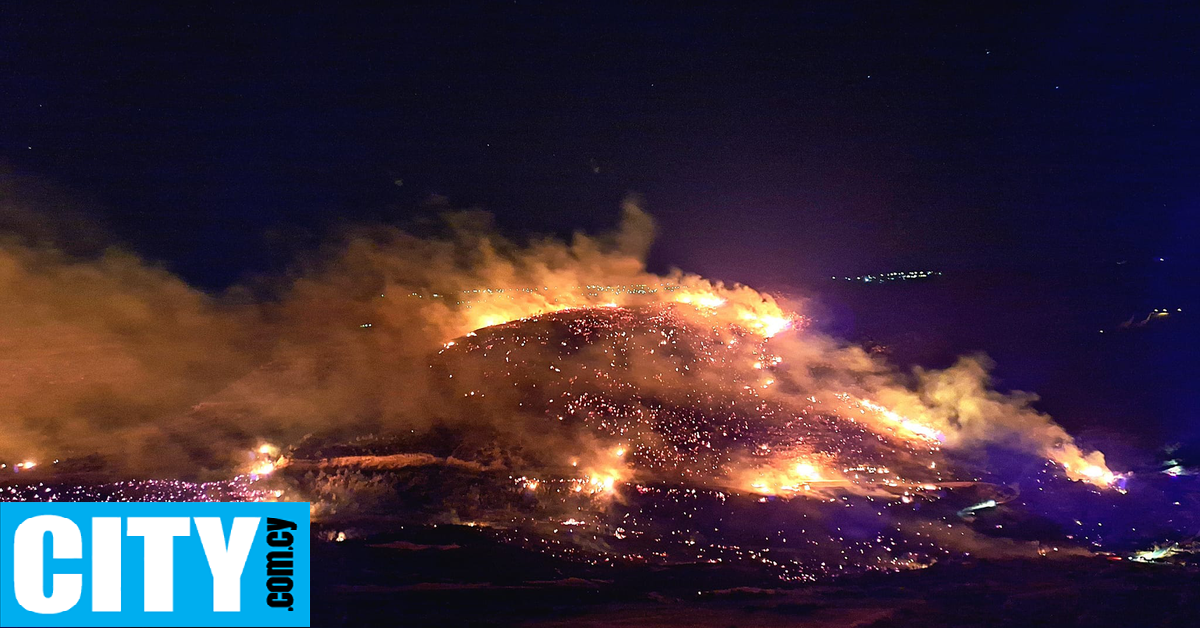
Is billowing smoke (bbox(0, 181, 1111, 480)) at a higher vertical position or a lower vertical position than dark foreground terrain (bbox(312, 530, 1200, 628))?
higher

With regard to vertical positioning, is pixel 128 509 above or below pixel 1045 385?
below

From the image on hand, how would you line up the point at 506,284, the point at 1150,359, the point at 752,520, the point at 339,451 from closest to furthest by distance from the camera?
the point at 752,520
the point at 339,451
the point at 1150,359
the point at 506,284

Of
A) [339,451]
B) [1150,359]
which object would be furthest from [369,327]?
[1150,359]

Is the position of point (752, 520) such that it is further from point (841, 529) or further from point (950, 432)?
point (950, 432)

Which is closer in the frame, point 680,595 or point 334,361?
point 680,595

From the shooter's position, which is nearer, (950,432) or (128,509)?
(128,509)

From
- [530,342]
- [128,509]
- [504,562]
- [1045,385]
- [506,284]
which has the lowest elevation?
[504,562]

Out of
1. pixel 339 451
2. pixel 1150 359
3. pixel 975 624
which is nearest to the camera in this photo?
pixel 975 624

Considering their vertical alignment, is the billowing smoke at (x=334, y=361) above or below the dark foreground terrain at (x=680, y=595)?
above
